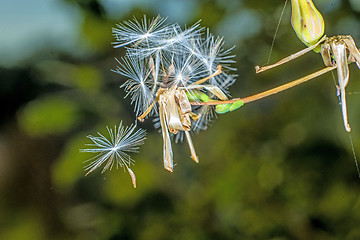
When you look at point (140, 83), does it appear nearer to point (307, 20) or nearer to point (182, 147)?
point (307, 20)

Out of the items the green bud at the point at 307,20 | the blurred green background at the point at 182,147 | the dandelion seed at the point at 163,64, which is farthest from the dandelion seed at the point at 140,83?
the blurred green background at the point at 182,147

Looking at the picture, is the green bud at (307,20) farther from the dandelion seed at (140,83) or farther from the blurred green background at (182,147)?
the blurred green background at (182,147)

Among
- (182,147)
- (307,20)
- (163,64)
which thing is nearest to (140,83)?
(163,64)

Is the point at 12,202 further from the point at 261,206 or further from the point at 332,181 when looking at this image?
the point at 332,181

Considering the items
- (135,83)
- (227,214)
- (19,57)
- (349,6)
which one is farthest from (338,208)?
(19,57)

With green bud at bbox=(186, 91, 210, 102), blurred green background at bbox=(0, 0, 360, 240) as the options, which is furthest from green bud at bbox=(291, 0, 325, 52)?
blurred green background at bbox=(0, 0, 360, 240)

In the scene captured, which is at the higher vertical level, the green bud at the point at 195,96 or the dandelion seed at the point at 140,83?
the dandelion seed at the point at 140,83
